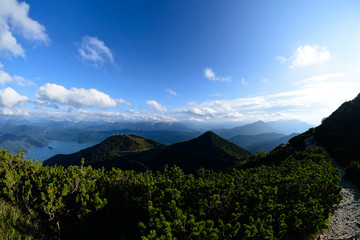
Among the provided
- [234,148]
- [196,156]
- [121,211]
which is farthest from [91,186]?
[234,148]

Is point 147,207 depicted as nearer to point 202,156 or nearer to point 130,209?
point 130,209

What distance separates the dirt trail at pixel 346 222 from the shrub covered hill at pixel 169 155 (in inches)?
3286

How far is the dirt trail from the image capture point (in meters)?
8.70

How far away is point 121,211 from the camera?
23.4 feet

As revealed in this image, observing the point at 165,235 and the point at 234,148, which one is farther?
the point at 234,148

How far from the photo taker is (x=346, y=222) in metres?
10.0

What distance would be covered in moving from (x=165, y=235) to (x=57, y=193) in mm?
5959

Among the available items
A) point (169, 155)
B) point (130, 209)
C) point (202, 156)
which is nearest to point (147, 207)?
point (130, 209)

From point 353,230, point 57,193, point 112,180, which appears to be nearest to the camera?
point 57,193

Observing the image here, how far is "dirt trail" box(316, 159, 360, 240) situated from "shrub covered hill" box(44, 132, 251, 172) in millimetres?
83455

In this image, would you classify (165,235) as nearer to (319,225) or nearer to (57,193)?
(57,193)

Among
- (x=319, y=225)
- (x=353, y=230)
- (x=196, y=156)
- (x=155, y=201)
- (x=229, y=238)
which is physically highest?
(x=155, y=201)

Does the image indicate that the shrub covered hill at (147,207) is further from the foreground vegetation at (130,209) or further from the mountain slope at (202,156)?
the mountain slope at (202,156)

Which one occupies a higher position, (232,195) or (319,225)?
(232,195)
